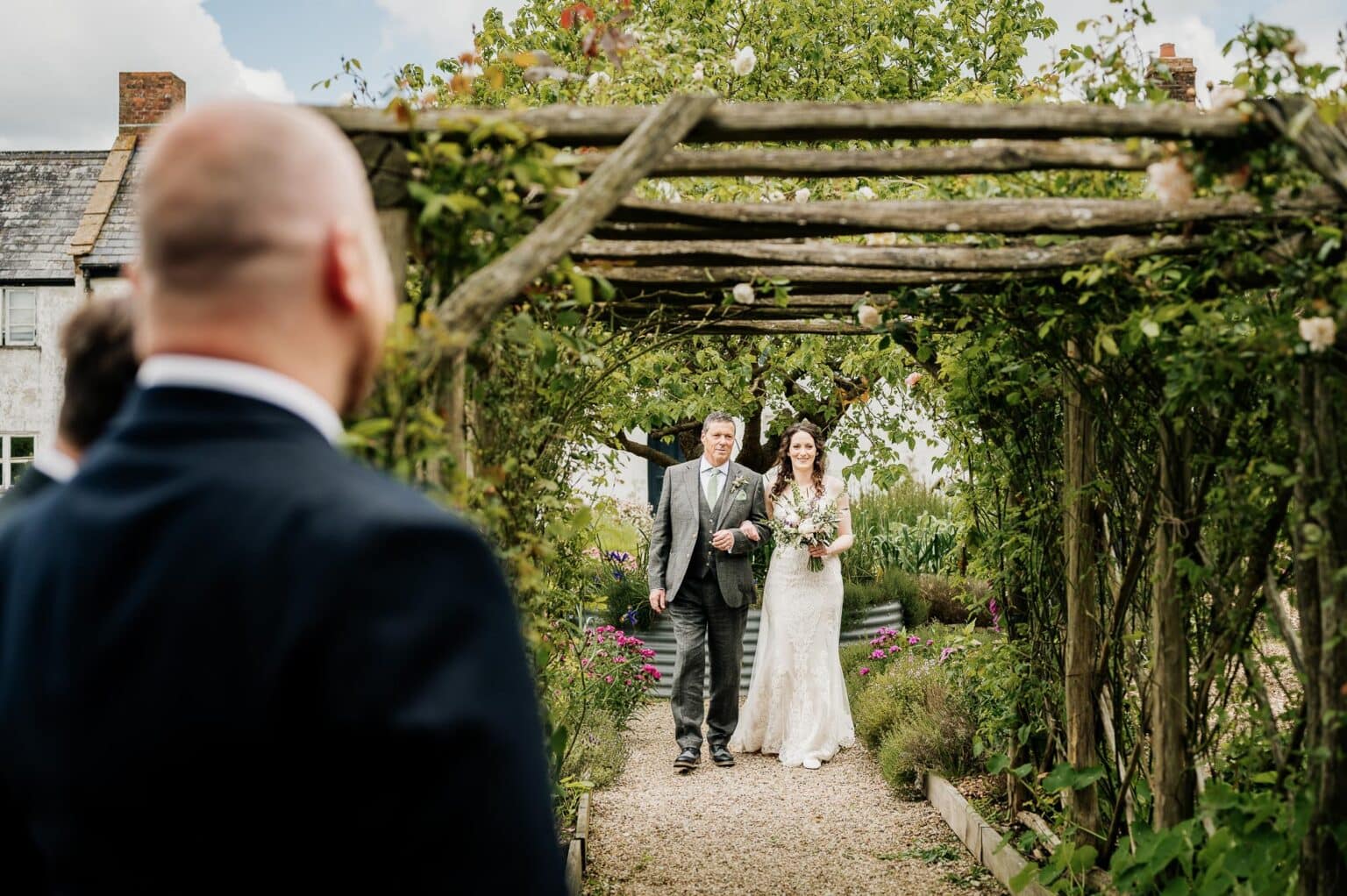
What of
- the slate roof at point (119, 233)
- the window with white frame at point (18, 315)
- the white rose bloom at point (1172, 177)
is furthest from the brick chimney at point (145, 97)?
the white rose bloom at point (1172, 177)

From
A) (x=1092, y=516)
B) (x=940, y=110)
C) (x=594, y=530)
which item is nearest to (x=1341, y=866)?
(x=1092, y=516)

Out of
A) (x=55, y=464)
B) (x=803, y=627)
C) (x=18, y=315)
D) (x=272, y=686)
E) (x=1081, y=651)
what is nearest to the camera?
(x=272, y=686)

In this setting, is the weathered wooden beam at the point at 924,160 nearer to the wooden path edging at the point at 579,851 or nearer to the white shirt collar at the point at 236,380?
the white shirt collar at the point at 236,380

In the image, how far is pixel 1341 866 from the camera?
330 cm

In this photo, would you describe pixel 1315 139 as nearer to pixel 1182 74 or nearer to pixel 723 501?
pixel 723 501

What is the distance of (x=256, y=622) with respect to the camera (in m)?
0.87

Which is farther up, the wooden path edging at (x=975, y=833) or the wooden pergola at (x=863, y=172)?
the wooden pergola at (x=863, y=172)

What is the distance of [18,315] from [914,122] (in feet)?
66.7

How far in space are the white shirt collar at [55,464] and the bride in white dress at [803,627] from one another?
20.9 ft

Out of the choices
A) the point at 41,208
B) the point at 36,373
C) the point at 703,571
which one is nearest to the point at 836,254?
the point at 703,571

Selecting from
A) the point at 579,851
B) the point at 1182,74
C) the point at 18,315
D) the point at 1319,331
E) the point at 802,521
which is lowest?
the point at 579,851

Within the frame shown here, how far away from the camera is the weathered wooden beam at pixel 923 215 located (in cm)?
343

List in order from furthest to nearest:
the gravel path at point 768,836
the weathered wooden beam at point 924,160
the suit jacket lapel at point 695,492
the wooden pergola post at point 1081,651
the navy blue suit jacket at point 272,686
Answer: the suit jacket lapel at point 695,492, the gravel path at point 768,836, the wooden pergola post at point 1081,651, the weathered wooden beam at point 924,160, the navy blue suit jacket at point 272,686

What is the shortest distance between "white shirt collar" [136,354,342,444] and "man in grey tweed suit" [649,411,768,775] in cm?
679
